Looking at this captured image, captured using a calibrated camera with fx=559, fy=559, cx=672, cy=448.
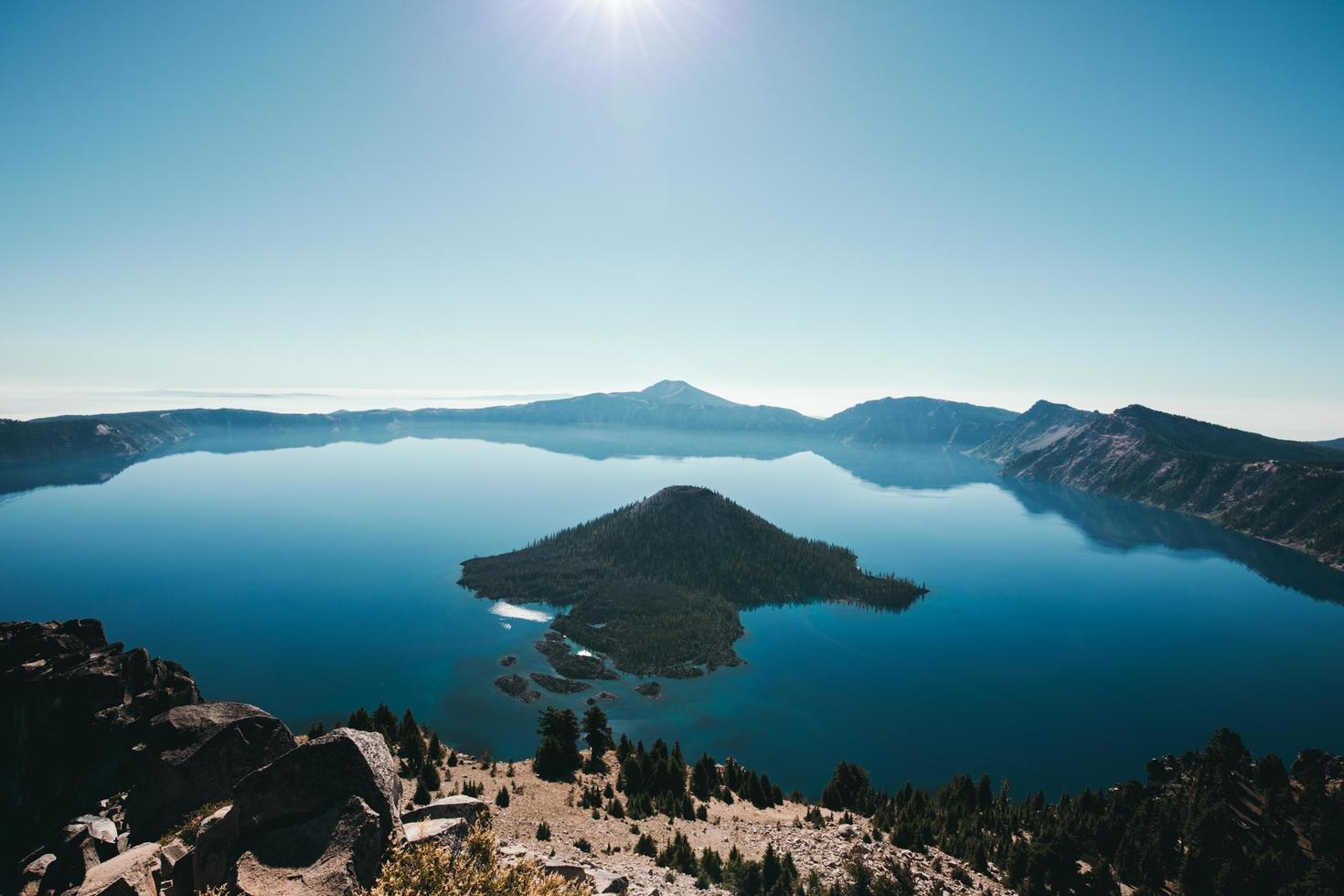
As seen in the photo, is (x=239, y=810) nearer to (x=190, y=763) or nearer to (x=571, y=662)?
(x=190, y=763)

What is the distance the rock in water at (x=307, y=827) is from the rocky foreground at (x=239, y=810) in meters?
0.07

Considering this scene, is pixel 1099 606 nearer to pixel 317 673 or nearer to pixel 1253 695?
pixel 1253 695

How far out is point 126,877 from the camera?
985 inches

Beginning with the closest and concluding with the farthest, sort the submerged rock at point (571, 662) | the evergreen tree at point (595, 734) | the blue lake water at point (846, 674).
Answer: the evergreen tree at point (595, 734) → the blue lake water at point (846, 674) → the submerged rock at point (571, 662)

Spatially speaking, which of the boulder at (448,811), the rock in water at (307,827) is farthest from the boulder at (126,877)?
the boulder at (448,811)

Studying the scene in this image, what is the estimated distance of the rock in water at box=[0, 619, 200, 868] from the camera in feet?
141

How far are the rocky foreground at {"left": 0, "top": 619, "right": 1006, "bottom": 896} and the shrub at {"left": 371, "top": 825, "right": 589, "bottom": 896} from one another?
1371 mm

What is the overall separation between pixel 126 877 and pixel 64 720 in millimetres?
33606

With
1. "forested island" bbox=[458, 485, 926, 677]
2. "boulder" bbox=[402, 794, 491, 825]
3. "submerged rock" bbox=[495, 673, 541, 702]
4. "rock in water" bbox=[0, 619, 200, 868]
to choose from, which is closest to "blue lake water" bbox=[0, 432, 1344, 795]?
"submerged rock" bbox=[495, 673, 541, 702]

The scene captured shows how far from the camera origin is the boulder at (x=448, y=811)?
27766mm

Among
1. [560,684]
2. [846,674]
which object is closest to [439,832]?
[560,684]

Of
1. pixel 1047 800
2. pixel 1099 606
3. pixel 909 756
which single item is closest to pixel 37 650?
pixel 909 756

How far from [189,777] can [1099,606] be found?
249 meters

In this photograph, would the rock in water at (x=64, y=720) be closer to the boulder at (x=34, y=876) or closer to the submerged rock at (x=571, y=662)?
the boulder at (x=34, y=876)
